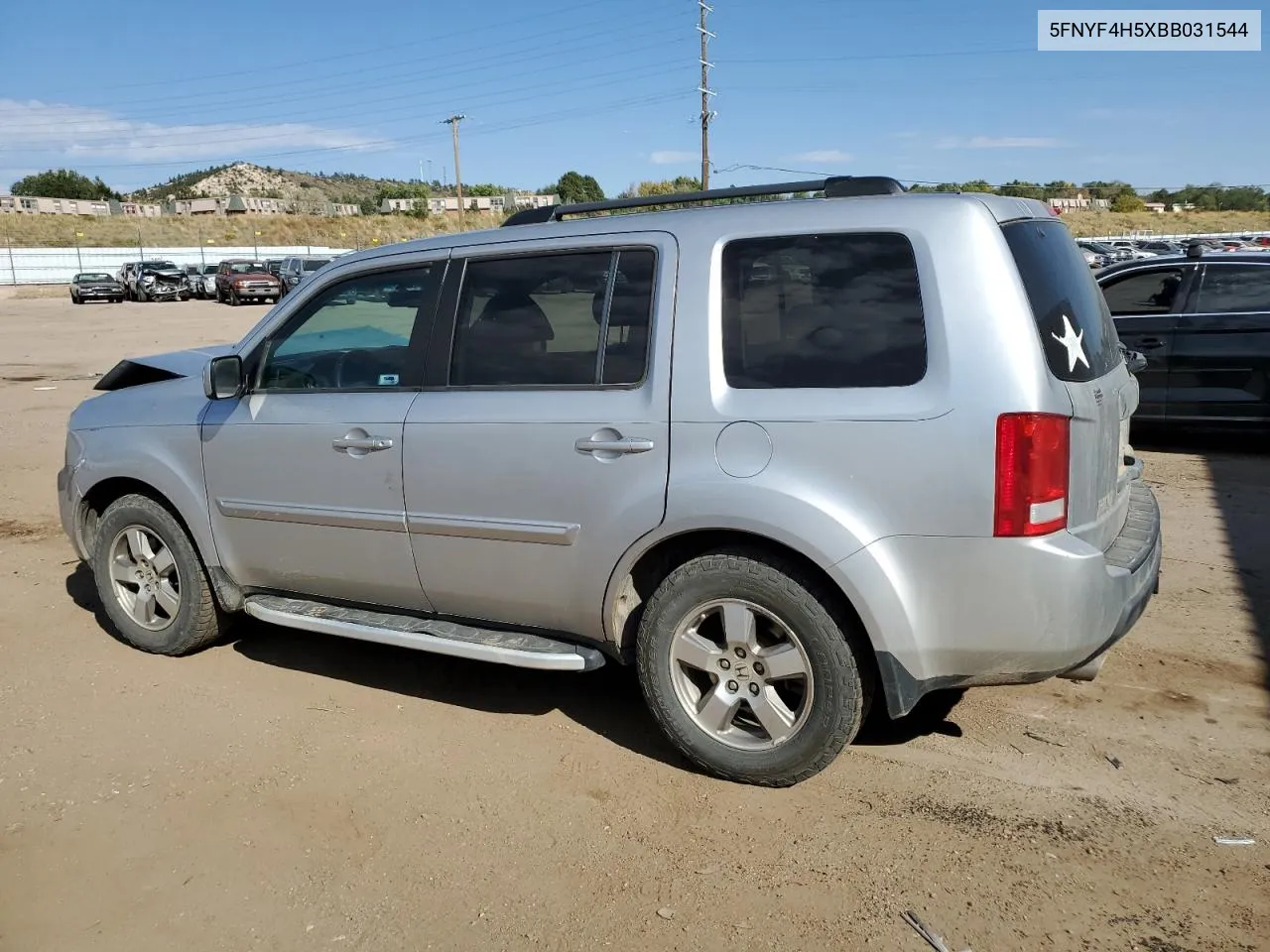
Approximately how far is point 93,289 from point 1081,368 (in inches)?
1762

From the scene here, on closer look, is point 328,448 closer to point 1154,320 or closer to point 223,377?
point 223,377

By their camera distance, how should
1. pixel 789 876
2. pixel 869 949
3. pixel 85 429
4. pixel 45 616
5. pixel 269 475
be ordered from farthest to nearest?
pixel 45 616, pixel 85 429, pixel 269 475, pixel 789 876, pixel 869 949

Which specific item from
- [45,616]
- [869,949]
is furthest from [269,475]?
[869,949]

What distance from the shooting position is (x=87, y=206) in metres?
89.5

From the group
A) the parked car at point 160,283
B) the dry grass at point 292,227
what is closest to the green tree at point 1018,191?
the dry grass at point 292,227

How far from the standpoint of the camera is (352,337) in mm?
4414

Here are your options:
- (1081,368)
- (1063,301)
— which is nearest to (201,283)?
(1063,301)

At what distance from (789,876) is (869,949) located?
14.6 inches

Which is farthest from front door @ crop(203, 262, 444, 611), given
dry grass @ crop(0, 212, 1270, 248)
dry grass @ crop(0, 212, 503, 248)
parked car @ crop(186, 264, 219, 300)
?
dry grass @ crop(0, 212, 1270, 248)

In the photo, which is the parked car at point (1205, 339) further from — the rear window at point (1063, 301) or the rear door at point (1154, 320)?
the rear window at point (1063, 301)

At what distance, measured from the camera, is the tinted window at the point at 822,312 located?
3.19 m

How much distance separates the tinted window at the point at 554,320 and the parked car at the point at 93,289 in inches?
1691

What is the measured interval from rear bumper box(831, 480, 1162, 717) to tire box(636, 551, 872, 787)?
144mm

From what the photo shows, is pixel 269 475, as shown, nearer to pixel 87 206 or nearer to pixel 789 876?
pixel 789 876
